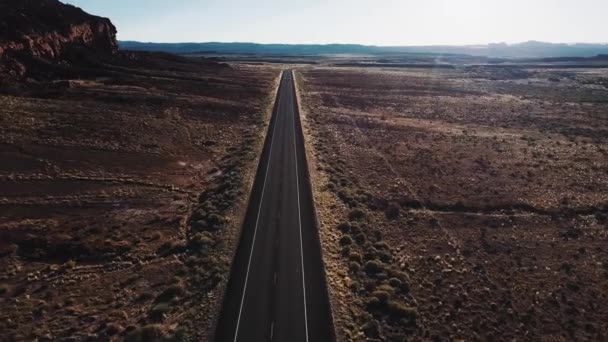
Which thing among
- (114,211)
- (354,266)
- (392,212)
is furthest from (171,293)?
(392,212)

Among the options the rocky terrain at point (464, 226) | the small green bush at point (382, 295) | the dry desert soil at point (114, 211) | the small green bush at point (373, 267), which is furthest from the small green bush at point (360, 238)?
the dry desert soil at point (114, 211)

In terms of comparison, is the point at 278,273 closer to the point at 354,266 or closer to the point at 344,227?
the point at 354,266

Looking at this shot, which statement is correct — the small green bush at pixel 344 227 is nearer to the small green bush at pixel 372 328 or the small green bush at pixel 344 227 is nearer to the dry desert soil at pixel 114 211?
the dry desert soil at pixel 114 211

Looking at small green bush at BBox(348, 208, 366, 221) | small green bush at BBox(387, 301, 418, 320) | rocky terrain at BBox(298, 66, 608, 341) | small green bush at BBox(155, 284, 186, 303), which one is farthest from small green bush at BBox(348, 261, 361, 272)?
small green bush at BBox(155, 284, 186, 303)

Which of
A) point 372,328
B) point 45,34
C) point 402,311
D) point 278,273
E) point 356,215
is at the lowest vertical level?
point 372,328

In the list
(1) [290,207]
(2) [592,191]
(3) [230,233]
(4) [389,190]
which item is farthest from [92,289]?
(2) [592,191]

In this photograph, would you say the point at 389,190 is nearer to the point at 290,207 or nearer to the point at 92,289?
the point at 290,207

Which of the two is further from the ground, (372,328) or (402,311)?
(402,311)
